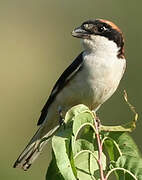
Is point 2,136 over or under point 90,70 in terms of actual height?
under

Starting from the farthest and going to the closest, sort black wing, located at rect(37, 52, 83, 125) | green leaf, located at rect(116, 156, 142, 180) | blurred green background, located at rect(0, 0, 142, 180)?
1. blurred green background, located at rect(0, 0, 142, 180)
2. black wing, located at rect(37, 52, 83, 125)
3. green leaf, located at rect(116, 156, 142, 180)

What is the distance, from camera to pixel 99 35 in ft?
19.9

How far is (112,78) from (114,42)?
321mm

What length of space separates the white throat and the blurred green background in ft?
9.55

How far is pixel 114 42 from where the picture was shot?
6121mm

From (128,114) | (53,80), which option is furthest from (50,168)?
(53,80)

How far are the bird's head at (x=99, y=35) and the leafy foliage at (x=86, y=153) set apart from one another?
71.8 inches

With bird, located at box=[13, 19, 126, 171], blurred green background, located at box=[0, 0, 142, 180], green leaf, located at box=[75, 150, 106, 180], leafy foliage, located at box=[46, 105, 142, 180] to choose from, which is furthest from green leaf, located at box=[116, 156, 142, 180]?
blurred green background, located at box=[0, 0, 142, 180]

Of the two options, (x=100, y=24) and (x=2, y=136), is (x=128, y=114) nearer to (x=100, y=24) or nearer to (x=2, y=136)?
(x=2, y=136)

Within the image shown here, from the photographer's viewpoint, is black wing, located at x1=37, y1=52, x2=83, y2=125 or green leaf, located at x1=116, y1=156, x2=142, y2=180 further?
black wing, located at x1=37, y1=52, x2=83, y2=125

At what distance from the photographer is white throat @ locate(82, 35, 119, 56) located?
6.00 meters

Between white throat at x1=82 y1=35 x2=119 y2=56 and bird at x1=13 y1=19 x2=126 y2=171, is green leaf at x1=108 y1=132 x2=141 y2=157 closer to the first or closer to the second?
bird at x1=13 y1=19 x2=126 y2=171

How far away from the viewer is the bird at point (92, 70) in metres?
5.93

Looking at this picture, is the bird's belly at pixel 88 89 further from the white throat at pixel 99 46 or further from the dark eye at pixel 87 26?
the dark eye at pixel 87 26
